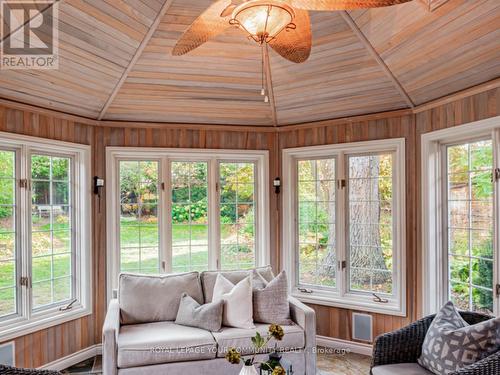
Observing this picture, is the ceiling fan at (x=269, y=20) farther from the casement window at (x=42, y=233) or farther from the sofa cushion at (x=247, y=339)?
the sofa cushion at (x=247, y=339)

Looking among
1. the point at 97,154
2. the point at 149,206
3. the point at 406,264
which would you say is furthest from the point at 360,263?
the point at 97,154

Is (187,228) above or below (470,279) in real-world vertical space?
above

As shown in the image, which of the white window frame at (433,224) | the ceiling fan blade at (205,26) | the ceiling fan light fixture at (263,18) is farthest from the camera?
the white window frame at (433,224)

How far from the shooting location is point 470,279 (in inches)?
129

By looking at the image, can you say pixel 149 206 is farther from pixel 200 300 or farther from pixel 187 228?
pixel 200 300

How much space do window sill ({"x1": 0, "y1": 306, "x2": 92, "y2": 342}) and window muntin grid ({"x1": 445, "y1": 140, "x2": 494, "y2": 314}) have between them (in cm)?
356

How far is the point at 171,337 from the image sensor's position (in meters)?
3.05

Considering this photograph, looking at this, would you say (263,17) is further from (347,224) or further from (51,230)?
(51,230)

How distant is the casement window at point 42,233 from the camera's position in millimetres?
3291

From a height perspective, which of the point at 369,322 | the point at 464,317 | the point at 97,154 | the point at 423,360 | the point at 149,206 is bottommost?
the point at 369,322

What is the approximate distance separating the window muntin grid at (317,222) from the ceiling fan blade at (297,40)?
2.11m

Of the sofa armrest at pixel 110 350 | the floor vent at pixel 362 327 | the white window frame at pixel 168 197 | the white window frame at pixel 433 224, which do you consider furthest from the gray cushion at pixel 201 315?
the white window frame at pixel 433 224

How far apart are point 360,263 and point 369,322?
60cm

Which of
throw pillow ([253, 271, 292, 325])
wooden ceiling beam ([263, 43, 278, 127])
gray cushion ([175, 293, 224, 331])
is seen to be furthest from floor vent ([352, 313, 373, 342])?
wooden ceiling beam ([263, 43, 278, 127])
